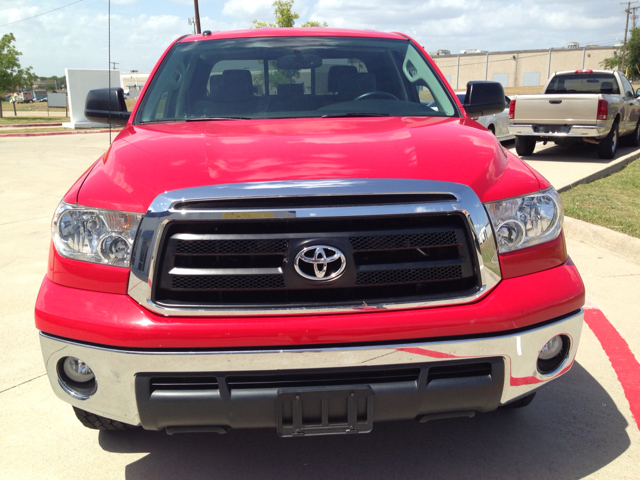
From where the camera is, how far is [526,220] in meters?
2.33

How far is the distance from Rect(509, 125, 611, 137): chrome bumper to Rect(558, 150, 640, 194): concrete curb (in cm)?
67

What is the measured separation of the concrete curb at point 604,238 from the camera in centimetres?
557

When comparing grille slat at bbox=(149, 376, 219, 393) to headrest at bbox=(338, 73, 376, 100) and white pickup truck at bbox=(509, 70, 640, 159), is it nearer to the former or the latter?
headrest at bbox=(338, 73, 376, 100)

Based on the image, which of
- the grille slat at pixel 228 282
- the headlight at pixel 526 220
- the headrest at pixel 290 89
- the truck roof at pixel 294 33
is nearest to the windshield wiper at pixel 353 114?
the headrest at pixel 290 89

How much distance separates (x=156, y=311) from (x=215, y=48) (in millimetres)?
2223

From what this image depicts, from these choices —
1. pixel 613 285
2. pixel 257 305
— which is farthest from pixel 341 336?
pixel 613 285

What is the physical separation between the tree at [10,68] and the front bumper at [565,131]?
1288 inches

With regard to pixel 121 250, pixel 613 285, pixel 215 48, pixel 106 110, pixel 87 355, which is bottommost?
pixel 613 285

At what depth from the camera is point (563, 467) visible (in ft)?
8.36

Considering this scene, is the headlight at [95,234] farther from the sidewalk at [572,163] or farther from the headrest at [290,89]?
the sidewalk at [572,163]

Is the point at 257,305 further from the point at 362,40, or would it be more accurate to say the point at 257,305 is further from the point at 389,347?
the point at 362,40

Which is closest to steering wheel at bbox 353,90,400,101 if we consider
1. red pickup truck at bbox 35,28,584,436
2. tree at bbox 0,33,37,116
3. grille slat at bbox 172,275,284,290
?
red pickup truck at bbox 35,28,584,436

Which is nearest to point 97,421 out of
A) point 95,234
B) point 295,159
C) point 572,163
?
point 95,234

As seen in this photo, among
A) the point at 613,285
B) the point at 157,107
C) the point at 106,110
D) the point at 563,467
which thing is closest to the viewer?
the point at 563,467
